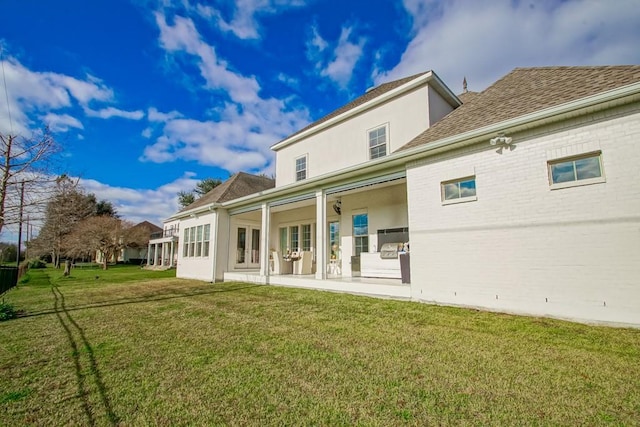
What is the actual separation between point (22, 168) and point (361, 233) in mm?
8771

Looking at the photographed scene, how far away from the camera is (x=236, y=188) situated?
1453cm

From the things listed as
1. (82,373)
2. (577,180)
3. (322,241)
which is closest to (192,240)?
(322,241)

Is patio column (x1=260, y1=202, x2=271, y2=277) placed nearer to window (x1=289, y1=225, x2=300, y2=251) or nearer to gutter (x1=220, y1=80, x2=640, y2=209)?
gutter (x1=220, y1=80, x2=640, y2=209)

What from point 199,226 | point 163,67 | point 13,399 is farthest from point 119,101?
point 13,399

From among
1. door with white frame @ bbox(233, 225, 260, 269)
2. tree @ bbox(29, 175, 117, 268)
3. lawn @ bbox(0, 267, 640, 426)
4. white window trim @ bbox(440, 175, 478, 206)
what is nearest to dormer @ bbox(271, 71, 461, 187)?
white window trim @ bbox(440, 175, 478, 206)

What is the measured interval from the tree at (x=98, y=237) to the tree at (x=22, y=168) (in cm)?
2425

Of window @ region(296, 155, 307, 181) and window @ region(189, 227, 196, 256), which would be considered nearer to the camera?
window @ region(296, 155, 307, 181)

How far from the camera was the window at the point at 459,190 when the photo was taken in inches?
231

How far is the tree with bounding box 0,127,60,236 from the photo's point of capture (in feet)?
19.5

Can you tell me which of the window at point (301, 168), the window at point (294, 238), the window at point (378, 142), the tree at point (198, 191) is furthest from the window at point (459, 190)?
the tree at point (198, 191)

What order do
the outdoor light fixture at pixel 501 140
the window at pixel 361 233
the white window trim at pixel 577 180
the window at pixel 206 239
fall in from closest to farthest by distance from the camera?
the white window trim at pixel 577 180, the outdoor light fixture at pixel 501 140, the window at pixel 361 233, the window at pixel 206 239

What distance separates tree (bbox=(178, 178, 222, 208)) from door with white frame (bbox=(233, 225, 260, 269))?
25.3m

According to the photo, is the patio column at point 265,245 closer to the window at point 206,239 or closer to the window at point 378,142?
the window at point 206,239

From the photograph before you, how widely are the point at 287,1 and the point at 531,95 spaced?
7.15 m
